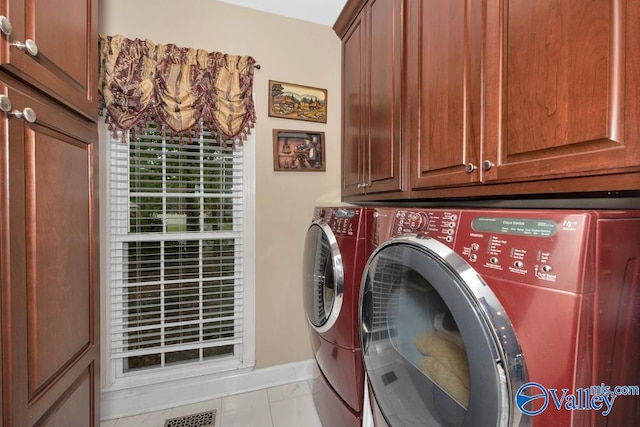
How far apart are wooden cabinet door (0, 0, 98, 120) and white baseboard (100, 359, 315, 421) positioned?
168cm

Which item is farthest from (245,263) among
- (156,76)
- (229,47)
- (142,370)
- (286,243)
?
(229,47)

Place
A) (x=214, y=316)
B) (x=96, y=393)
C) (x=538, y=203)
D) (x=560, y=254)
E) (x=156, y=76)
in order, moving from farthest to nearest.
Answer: (x=214, y=316), (x=156, y=76), (x=96, y=393), (x=538, y=203), (x=560, y=254)

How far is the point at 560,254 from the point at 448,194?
24.2 inches

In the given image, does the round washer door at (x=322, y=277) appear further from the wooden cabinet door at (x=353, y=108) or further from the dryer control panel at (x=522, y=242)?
the dryer control panel at (x=522, y=242)

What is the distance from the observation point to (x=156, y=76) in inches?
65.3

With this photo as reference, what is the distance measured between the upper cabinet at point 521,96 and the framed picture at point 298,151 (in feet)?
3.04

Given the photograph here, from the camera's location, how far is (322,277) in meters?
1.46

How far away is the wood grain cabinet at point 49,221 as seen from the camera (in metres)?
0.74

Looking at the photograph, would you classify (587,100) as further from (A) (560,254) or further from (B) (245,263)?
(B) (245,263)

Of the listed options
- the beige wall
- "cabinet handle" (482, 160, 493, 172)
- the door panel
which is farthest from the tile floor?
"cabinet handle" (482, 160, 493, 172)

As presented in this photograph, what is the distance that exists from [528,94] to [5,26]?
1421 millimetres

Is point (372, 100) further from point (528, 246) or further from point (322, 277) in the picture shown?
point (528, 246)

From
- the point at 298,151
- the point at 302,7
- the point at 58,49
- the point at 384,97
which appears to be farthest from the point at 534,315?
the point at 302,7

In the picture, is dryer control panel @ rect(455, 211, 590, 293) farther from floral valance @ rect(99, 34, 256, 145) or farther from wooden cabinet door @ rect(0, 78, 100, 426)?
floral valance @ rect(99, 34, 256, 145)
